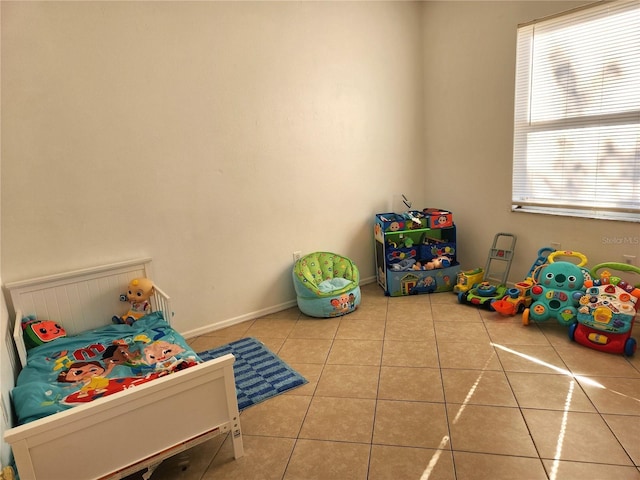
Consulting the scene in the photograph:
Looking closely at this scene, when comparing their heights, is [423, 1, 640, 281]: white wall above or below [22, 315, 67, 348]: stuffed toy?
above

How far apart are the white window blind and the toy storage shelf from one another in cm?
79

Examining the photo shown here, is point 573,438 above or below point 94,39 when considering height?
below

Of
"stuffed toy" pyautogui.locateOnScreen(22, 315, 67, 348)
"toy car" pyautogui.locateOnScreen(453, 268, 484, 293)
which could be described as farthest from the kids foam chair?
"stuffed toy" pyautogui.locateOnScreen(22, 315, 67, 348)

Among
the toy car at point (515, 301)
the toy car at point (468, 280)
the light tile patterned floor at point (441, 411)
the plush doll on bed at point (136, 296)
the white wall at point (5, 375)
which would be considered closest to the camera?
the white wall at point (5, 375)

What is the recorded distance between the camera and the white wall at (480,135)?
322cm

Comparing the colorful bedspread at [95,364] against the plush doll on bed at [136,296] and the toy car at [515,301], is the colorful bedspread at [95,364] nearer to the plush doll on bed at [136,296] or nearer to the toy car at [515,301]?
the plush doll on bed at [136,296]

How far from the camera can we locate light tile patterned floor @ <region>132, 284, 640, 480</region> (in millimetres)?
1740

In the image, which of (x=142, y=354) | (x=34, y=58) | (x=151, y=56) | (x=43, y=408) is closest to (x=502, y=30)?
(x=151, y=56)

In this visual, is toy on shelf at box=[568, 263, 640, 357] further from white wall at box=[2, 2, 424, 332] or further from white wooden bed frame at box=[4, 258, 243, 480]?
white wooden bed frame at box=[4, 258, 243, 480]

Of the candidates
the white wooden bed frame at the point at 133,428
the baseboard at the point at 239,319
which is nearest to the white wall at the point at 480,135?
the baseboard at the point at 239,319

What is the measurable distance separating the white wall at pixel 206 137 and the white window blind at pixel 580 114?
3.98 feet

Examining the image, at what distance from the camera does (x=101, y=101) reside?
8.57 ft

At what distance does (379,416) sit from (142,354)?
1.33 metres

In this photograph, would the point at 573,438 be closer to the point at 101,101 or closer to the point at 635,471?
the point at 635,471
